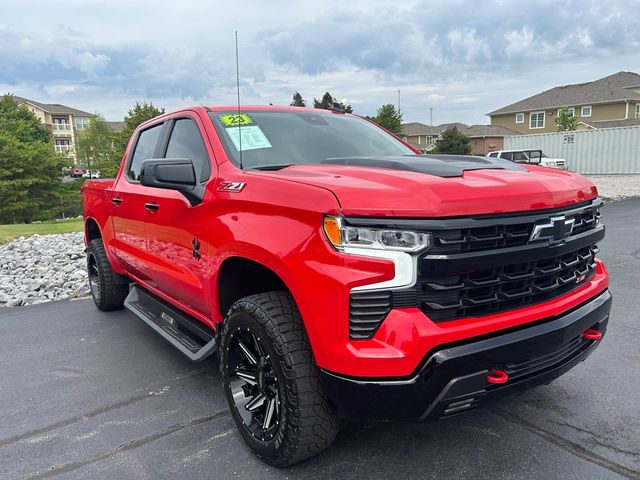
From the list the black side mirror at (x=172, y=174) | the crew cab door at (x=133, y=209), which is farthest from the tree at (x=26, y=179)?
the black side mirror at (x=172, y=174)

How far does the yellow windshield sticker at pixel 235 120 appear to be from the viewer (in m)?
3.28

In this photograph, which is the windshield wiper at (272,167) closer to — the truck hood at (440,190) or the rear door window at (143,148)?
the truck hood at (440,190)

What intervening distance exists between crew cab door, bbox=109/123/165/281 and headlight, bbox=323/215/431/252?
2.22m

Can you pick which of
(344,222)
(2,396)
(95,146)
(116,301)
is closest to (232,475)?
(344,222)

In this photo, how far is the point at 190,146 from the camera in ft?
11.4

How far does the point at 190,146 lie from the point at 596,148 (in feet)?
87.4

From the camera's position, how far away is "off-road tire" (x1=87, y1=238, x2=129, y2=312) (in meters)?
5.35

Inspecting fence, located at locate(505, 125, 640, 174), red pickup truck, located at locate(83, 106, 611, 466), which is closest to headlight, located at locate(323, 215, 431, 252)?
red pickup truck, located at locate(83, 106, 611, 466)

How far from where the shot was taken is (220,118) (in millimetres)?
3350

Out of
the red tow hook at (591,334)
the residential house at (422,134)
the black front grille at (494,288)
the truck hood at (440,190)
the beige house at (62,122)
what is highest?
the beige house at (62,122)

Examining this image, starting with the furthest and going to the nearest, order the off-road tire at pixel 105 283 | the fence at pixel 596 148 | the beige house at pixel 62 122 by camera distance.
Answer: the beige house at pixel 62 122, the fence at pixel 596 148, the off-road tire at pixel 105 283

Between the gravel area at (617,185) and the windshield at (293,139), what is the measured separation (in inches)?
651

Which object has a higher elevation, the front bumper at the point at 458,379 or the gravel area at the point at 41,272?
the front bumper at the point at 458,379

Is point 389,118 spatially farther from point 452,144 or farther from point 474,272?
point 474,272
